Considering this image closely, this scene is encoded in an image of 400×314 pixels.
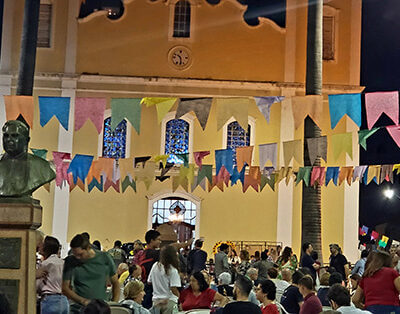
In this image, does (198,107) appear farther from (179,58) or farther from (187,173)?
(179,58)

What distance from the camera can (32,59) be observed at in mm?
19828

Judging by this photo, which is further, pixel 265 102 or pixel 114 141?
pixel 114 141

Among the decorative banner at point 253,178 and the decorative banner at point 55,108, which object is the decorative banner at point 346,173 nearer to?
the decorative banner at point 253,178

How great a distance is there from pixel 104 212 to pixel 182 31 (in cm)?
737

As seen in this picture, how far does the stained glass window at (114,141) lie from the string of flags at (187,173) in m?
1.40

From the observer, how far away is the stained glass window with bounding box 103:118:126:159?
99.6 ft

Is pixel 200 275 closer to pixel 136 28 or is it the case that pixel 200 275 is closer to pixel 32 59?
pixel 32 59

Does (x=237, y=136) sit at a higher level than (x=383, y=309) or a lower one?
higher

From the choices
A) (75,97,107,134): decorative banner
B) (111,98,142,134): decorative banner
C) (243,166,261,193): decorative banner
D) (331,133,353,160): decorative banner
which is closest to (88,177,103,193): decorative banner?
(243,166,261,193): decorative banner

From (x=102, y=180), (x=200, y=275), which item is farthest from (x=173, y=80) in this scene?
(x=200, y=275)

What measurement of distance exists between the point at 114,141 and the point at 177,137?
91.9 inches

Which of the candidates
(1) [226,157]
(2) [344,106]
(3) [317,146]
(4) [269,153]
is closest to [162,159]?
(1) [226,157]

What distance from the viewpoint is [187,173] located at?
89.3 feet

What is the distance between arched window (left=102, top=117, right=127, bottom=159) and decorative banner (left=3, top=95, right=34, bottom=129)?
44.2ft
